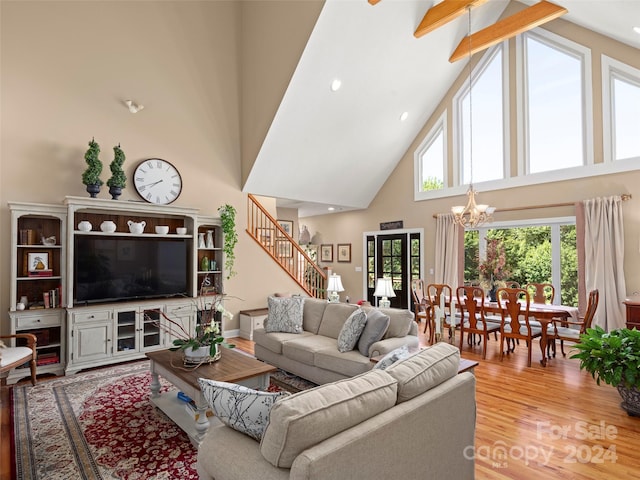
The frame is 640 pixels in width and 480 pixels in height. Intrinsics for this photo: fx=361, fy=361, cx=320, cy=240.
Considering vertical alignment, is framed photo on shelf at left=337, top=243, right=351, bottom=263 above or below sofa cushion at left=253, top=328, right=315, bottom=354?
above

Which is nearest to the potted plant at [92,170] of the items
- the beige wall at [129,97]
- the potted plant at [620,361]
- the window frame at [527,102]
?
the beige wall at [129,97]

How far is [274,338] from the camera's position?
4.43 meters

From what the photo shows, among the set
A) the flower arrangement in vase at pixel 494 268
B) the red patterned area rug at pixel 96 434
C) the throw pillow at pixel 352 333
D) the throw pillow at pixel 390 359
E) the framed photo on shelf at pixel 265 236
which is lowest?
the red patterned area rug at pixel 96 434

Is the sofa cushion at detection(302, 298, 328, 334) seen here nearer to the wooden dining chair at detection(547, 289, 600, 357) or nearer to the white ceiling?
the white ceiling

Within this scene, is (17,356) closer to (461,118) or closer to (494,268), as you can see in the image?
(494,268)

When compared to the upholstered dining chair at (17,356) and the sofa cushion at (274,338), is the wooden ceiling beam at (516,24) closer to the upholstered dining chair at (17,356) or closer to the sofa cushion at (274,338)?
the sofa cushion at (274,338)

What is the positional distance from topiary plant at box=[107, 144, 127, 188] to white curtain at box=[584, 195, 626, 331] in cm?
698

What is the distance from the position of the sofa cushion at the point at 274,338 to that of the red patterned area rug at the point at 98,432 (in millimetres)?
354

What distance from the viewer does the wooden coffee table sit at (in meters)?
2.77

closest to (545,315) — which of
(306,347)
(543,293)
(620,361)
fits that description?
(543,293)

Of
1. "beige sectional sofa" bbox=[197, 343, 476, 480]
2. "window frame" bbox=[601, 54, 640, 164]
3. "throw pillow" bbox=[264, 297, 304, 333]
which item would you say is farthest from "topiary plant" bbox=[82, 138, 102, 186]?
"window frame" bbox=[601, 54, 640, 164]

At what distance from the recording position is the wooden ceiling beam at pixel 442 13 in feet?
16.0

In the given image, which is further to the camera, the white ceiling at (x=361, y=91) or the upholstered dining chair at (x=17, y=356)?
the white ceiling at (x=361, y=91)

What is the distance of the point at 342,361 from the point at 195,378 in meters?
1.42
